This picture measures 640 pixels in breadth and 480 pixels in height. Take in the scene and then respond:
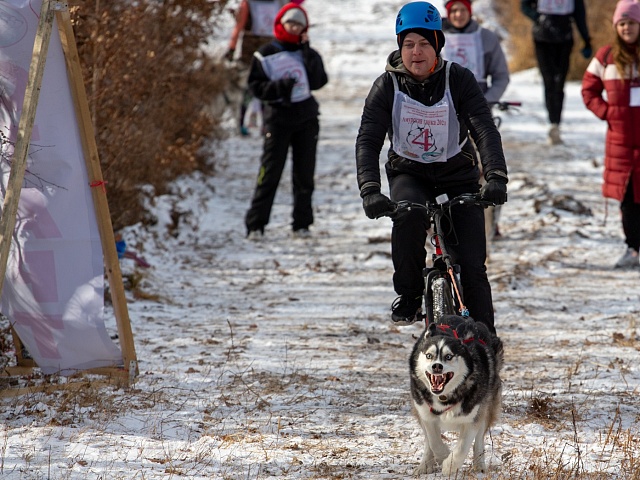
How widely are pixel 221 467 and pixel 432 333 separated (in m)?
1.16

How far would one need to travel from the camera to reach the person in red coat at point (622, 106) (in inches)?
296

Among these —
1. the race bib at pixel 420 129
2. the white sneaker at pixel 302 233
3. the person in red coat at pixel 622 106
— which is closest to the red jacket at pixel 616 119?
the person in red coat at pixel 622 106

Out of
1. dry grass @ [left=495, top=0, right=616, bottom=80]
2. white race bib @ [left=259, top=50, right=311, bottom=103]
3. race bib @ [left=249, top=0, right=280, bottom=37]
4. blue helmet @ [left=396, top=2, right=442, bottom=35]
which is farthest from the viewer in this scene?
dry grass @ [left=495, top=0, right=616, bottom=80]

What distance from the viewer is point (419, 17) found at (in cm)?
452

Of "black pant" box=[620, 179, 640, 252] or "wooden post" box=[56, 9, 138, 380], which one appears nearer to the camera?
"wooden post" box=[56, 9, 138, 380]

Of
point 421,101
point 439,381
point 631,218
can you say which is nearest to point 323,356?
point 421,101

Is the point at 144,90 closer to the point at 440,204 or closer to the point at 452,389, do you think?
the point at 440,204

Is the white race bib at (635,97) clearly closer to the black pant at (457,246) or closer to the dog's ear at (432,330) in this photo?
the black pant at (457,246)

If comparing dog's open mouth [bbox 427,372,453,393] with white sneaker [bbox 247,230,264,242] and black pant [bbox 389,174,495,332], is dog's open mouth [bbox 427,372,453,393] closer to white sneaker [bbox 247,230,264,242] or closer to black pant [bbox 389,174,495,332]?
black pant [bbox 389,174,495,332]

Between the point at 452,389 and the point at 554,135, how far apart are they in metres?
9.95

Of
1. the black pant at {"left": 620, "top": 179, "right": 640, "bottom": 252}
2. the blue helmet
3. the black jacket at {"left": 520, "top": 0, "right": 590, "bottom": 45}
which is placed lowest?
the black pant at {"left": 620, "top": 179, "right": 640, "bottom": 252}

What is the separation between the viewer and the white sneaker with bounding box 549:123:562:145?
42.5 feet

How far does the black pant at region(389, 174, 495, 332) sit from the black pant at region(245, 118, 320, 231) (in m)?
4.47

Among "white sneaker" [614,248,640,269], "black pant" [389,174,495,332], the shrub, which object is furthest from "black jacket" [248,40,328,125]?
"black pant" [389,174,495,332]
